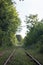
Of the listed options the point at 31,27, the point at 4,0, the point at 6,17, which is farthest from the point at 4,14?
the point at 31,27

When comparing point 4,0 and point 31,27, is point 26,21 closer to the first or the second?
point 31,27

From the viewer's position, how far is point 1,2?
205ft

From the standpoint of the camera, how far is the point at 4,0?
61031 mm

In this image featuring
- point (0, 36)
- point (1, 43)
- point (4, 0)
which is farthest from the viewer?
point (1, 43)

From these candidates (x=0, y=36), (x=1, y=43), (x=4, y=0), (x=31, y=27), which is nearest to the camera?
(x=4, y=0)

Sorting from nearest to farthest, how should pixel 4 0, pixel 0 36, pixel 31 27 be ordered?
pixel 4 0 < pixel 0 36 < pixel 31 27

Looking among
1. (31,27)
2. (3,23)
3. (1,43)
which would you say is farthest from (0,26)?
(31,27)

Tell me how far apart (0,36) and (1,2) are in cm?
908

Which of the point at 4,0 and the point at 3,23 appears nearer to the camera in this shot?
the point at 4,0

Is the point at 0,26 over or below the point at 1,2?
below

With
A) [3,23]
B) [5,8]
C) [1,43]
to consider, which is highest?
[5,8]

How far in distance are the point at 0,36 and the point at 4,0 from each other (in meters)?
9.94

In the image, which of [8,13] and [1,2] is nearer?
[1,2]

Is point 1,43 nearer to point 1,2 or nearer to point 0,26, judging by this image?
point 0,26
